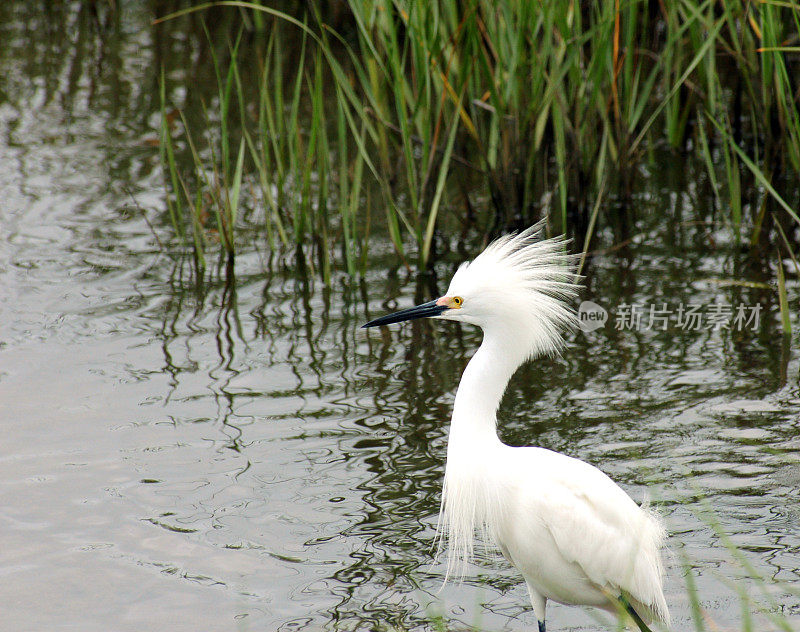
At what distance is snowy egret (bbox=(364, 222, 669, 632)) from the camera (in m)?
3.50

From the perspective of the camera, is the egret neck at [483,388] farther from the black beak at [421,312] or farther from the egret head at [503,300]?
the black beak at [421,312]

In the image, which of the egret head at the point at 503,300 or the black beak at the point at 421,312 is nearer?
the egret head at the point at 503,300

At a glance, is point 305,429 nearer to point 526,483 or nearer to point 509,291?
point 526,483

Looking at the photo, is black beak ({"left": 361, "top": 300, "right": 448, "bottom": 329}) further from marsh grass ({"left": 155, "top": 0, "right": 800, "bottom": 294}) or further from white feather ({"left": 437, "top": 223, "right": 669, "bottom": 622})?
marsh grass ({"left": 155, "top": 0, "right": 800, "bottom": 294})

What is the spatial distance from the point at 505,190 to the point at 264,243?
174 cm

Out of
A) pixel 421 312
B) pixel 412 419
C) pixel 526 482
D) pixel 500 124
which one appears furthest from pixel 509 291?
pixel 500 124

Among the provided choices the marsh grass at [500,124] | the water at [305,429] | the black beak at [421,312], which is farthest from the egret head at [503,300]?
the marsh grass at [500,124]

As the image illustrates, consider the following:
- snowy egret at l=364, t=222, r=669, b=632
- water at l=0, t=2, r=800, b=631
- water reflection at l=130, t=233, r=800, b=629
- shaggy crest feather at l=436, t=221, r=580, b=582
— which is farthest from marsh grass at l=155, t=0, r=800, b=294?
snowy egret at l=364, t=222, r=669, b=632

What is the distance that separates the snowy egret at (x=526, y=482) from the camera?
3.50 meters

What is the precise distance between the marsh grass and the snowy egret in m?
2.10

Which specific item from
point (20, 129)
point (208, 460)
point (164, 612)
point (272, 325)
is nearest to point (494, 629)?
point (164, 612)

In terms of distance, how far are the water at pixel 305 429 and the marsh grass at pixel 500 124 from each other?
399 millimetres

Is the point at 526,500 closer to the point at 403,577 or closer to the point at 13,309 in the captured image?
the point at 403,577

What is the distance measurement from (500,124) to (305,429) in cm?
241
